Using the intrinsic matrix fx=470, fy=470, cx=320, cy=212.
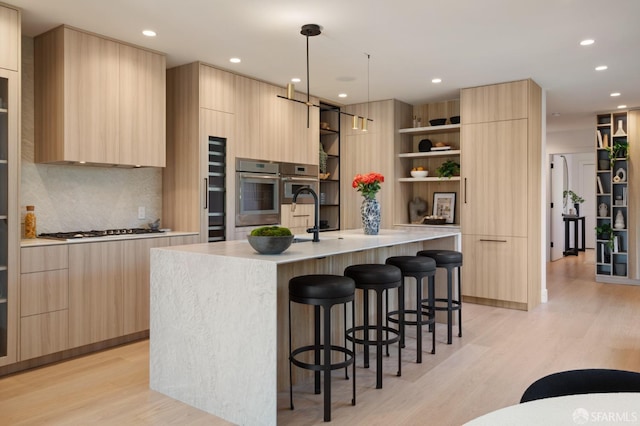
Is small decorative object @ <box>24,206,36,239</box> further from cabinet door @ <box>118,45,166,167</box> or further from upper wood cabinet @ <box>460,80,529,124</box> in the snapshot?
upper wood cabinet @ <box>460,80,529,124</box>

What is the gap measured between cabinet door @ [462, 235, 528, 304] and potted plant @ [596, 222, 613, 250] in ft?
8.93

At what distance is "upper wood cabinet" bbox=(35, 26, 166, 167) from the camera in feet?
12.2

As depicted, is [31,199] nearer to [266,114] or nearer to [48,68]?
[48,68]

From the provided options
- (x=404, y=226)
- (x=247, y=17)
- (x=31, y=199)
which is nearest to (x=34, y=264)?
(x=31, y=199)

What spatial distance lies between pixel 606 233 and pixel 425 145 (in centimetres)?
327

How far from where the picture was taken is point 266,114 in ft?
17.4

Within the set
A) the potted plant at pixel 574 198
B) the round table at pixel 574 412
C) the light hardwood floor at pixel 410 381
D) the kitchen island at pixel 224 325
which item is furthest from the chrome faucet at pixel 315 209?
the potted plant at pixel 574 198

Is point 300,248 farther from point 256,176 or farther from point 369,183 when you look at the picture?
point 256,176

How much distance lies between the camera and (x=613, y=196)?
23.4 ft

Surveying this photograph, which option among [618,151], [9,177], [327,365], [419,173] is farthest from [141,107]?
[618,151]

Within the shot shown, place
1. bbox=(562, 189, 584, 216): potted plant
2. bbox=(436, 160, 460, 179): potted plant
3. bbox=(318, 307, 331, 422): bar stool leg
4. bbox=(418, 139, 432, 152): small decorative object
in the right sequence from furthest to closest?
bbox=(562, 189, 584, 216): potted plant
bbox=(418, 139, 432, 152): small decorative object
bbox=(436, 160, 460, 179): potted plant
bbox=(318, 307, 331, 422): bar stool leg

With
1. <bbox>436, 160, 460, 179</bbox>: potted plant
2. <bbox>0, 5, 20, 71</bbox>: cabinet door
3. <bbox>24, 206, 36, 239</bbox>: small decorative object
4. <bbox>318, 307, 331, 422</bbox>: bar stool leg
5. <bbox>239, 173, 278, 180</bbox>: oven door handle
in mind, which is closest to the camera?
<bbox>318, 307, 331, 422</bbox>: bar stool leg

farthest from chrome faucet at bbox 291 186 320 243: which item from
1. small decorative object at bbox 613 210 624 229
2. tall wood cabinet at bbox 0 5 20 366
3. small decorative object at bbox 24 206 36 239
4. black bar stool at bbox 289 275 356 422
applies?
small decorative object at bbox 613 210 624 229

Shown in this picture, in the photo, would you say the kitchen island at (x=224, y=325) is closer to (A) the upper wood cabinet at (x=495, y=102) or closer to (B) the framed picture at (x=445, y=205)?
(A) the upper wood cabinet at (x=495, y=102)
